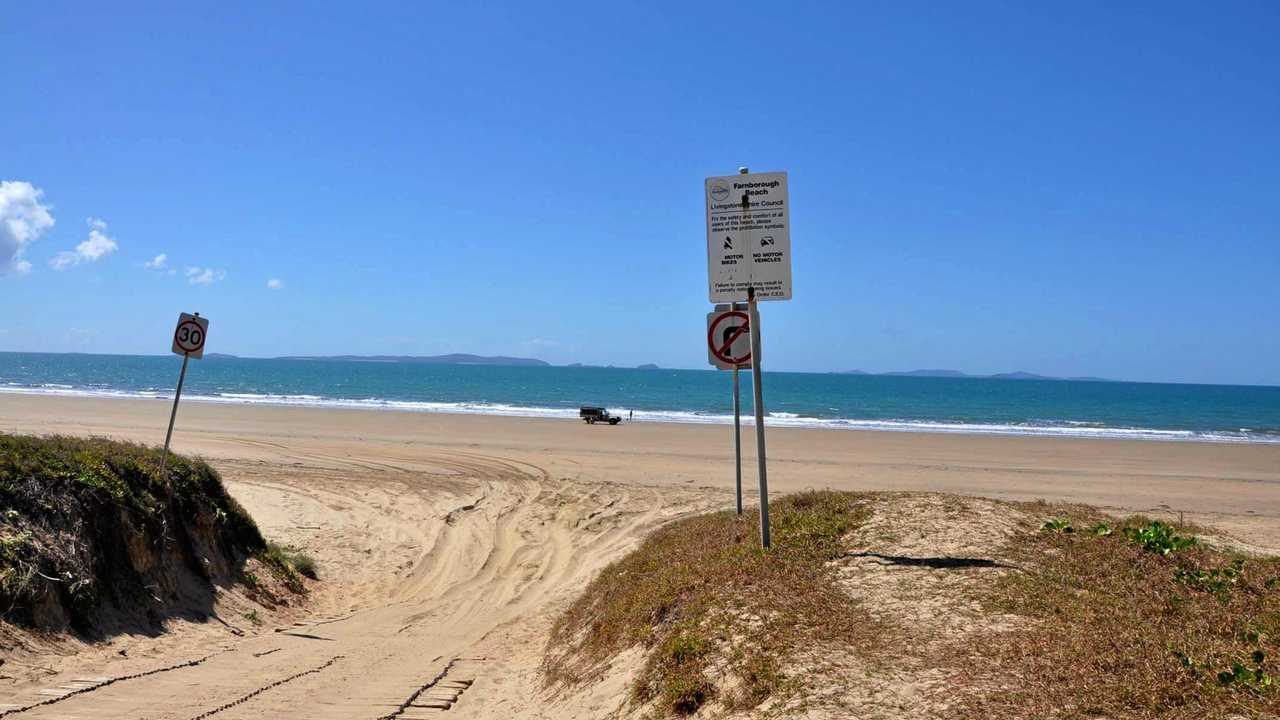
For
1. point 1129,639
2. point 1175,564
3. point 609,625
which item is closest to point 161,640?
point 609,625

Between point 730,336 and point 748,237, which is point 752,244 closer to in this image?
point 748,237

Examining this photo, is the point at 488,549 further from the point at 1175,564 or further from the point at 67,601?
the point at 1175,564

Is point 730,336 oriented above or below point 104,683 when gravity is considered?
above

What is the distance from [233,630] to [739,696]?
6.11 m

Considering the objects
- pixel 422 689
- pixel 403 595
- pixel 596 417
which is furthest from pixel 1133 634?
pixel 596 417

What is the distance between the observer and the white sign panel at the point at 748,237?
687 cm

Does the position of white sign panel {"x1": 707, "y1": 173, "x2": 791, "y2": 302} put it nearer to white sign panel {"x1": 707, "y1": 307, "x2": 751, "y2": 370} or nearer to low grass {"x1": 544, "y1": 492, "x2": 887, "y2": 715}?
white sign panel {"x1": 707, "y1": 307, "x2": 751, "y2": 370}

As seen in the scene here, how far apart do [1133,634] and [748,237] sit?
4.05m

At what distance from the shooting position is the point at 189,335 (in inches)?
399

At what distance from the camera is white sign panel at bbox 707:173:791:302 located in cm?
687

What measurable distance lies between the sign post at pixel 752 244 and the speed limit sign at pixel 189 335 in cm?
706

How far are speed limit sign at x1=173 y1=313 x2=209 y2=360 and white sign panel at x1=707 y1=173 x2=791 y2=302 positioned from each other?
7056 millimetres

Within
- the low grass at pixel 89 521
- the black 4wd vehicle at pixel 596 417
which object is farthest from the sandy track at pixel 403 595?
the black 4wd vehicle at pixel 596 417

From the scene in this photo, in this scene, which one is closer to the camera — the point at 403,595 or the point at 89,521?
the point at 89,521
